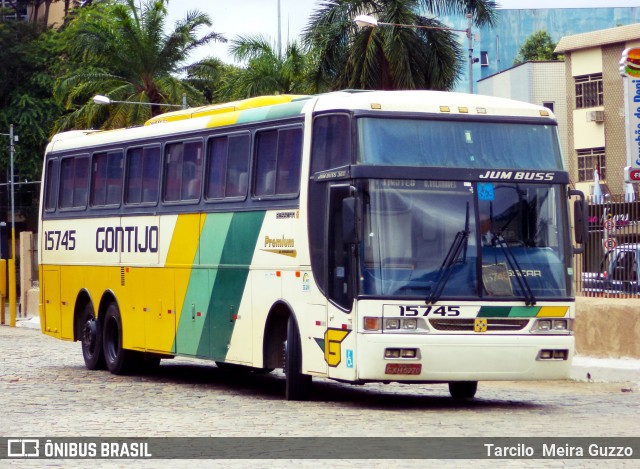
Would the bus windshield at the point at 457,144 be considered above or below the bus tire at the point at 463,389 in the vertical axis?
above

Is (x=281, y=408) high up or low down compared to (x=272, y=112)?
down

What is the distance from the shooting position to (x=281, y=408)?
49.3ft

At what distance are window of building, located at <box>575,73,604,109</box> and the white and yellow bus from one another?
42263 mm

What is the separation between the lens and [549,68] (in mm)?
65125

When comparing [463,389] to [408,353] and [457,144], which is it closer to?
[408,353]

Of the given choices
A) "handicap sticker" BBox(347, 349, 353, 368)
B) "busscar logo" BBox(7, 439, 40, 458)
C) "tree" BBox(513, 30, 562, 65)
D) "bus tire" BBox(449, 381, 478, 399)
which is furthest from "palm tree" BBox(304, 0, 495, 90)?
"tree" BBox(513, 30, 562, 65)

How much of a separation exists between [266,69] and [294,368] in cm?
3965

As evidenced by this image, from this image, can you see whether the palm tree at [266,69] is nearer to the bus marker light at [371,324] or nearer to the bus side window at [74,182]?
the bus side window at [74,182]

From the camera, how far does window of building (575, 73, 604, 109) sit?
191ft

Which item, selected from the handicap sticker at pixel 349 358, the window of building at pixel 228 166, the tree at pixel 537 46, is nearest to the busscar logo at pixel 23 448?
the handicap sticker at pixel 349 358

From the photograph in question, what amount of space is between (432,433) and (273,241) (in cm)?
449

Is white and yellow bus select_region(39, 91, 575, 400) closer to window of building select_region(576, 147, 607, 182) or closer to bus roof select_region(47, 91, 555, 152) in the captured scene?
bus roof select_region(47, 91, 555, 152)

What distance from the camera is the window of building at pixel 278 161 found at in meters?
16.0

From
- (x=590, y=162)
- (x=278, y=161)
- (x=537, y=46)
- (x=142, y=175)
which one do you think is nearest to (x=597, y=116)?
(x=590, y=162)
